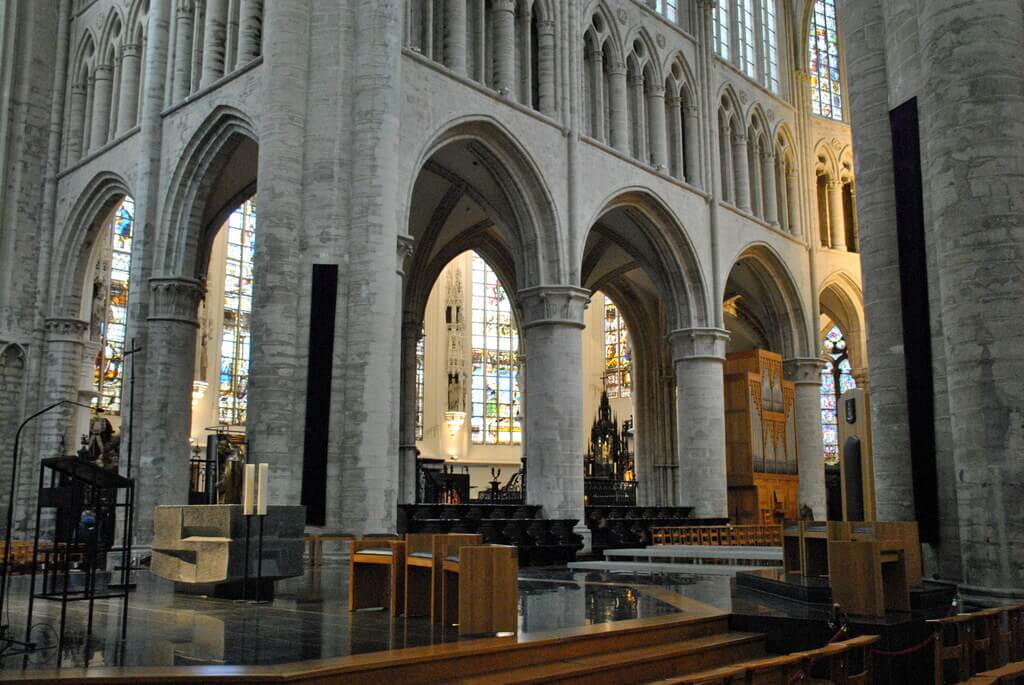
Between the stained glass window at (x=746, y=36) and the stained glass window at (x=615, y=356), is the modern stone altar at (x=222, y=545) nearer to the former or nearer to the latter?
the stained glass window at (x=746, y=36)

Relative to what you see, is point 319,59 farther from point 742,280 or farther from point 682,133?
point 742,280

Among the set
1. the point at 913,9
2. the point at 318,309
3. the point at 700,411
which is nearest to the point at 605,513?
the point at 700,411

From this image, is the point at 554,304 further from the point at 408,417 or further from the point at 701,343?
the point at 408,417

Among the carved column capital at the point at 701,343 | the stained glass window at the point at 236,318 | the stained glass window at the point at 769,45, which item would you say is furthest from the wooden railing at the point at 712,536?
the stained glass window at the point at 236,318

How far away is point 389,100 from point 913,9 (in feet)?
26.2

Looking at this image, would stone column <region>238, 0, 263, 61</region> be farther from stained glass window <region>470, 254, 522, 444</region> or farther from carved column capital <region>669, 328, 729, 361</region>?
stained glass window <region>470, 254, 522, 444</region>

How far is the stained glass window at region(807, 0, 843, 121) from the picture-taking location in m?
30.5

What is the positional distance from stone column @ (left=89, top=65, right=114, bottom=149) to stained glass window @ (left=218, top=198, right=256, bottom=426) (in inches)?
324

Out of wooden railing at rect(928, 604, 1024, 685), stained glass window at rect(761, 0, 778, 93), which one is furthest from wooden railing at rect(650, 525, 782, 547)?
stained glass window at rect(761, 0, 778, 93)

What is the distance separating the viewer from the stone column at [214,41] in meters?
18.4

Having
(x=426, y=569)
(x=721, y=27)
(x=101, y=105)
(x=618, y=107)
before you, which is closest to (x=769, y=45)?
(x=721, y=27)

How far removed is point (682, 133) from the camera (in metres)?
24.5

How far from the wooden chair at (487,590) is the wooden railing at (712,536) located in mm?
12875

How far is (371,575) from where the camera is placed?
8773 mm
